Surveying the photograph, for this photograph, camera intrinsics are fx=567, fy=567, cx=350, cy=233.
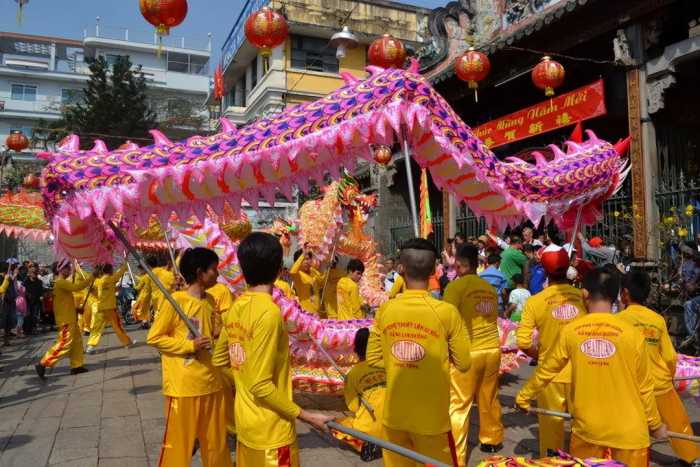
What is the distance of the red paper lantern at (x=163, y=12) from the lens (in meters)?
5.29

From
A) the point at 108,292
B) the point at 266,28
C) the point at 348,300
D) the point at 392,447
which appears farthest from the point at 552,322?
the point at 108,292

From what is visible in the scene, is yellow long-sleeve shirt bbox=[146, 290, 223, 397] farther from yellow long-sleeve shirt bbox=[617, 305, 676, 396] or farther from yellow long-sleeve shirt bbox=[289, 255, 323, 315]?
yellow long-sleeve shirt bbox=[289, 255, 323, 315]

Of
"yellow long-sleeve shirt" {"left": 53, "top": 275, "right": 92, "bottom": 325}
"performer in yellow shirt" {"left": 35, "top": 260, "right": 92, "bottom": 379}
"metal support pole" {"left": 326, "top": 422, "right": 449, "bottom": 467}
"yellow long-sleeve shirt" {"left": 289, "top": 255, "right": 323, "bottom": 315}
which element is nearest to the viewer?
"metal support pole" {"left": 326, "top": 422, "right": 449, "bottom": 467}

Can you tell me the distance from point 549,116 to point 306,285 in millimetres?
5625

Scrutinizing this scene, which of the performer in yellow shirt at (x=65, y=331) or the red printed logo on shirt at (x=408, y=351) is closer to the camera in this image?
the red printed logo on shirt at (x=408, y=351)

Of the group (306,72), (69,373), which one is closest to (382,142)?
(69,373)

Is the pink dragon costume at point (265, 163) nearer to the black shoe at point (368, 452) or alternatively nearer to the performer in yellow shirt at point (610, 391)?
the performer in yellow shirt at point (610, 391)

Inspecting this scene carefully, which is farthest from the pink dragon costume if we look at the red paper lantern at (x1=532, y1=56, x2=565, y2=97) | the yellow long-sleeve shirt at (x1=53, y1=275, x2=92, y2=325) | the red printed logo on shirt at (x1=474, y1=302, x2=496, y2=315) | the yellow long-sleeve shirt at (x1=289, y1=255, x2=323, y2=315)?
the red paper lantern at (x1=532, y1=56, x2=565, y2=97)

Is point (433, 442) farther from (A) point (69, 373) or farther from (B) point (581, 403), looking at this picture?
(A) point (69, 373)

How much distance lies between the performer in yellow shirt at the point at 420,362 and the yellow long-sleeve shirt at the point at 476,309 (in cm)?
124

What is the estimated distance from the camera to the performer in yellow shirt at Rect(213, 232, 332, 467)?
223 cm

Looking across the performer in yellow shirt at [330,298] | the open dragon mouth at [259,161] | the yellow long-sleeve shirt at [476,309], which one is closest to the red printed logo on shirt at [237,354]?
the open dragon mouth at [259,161]

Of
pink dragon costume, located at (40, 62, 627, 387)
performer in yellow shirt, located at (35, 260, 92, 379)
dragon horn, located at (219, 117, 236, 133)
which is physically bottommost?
performer in yellow shirt, located at (35, 260, 92, 379)

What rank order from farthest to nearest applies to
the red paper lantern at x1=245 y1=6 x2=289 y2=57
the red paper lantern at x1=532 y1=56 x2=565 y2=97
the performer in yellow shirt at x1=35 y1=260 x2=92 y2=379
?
1. the red paper lantern at x1=532 y1=56 x2=565 y2=97
2. the performer in yellow shirt at x1=35 y1=260 x2=92 y2=379
3. the red paper lantern at x1=245 y1=6 x2=289 y2=57
